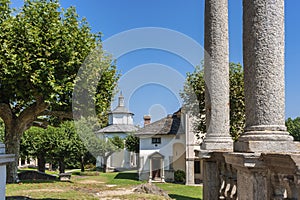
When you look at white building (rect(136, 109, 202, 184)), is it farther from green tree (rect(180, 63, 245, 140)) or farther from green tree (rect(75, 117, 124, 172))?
green tree (rect(75, 117, 124, 172))

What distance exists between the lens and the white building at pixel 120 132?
5212 cm

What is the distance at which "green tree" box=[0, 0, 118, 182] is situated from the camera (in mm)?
12719

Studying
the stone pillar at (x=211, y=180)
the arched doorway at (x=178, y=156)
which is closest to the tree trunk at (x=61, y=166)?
the arched doorway at (x=178, y=156)

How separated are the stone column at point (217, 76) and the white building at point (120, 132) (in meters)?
43.9

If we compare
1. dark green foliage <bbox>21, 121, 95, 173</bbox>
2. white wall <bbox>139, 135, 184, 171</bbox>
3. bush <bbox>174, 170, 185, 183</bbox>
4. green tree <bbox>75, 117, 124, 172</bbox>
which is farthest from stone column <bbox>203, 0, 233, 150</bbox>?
green tree <bbox>75, 117, 124, 172</bbox>

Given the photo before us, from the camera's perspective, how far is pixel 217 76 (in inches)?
279

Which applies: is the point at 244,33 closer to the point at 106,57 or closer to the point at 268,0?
the point at 268,0

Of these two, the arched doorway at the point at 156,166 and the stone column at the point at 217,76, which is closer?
the stone column at the point at 217,76

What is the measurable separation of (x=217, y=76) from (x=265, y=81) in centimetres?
276

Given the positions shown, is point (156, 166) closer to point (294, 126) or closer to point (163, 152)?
point (163, 152)

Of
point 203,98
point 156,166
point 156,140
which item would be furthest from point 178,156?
point 203,98

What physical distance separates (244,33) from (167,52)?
16907 millimetres

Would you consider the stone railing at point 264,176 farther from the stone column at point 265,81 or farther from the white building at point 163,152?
the white building at point 163,152

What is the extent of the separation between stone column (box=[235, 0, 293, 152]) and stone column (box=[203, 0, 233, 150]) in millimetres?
2255
